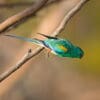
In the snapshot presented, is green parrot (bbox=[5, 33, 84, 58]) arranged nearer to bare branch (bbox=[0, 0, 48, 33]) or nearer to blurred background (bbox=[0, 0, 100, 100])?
bare branch (bbox=[0, 0, 48, 33])

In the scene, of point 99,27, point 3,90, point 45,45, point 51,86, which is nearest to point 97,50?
point 99,27

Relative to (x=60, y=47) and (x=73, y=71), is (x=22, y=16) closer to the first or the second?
(x=60, y=47)

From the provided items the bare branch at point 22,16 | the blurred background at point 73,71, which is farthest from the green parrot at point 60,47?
the blurred background at point 73,71

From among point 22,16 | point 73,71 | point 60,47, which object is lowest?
point 60,47

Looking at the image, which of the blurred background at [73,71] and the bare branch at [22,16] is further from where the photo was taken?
the blurred background at [73,71]

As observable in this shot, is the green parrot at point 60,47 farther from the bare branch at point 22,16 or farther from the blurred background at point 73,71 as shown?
the blurred background at point 73,71

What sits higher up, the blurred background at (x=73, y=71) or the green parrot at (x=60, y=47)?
the blurred background at (x=73, y=71)

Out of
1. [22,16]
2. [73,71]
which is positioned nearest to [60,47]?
[22,16]

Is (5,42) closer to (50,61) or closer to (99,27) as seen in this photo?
(50,61)

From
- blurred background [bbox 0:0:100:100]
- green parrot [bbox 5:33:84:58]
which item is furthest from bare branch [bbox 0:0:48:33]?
blurred background [bbox 0:0:100:100]

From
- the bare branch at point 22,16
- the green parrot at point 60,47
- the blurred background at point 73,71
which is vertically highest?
the blurred background at point 73,71

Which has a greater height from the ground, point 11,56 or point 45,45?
Result: point 11,56
